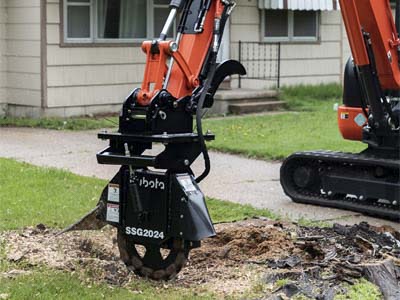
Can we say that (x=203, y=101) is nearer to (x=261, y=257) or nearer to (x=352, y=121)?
(x=261, y=257)

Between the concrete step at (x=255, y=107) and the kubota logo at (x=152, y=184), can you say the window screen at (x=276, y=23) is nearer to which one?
the concrete step at (x=255, y=107)

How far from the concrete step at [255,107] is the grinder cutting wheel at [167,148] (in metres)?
11.0

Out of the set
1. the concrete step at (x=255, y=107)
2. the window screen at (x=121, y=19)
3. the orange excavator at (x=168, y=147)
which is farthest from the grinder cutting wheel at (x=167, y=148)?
the concrete step at (x=255, y=107)

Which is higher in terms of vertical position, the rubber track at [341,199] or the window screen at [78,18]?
the window screen at [78,18]

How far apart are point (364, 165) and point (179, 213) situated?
366 cm

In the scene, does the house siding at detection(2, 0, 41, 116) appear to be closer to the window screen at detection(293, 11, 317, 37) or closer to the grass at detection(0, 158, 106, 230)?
the grass at detection(0, 158, 106, 230)

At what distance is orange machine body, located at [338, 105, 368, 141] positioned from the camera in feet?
29.5

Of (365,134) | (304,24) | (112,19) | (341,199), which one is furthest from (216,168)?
(304,24)

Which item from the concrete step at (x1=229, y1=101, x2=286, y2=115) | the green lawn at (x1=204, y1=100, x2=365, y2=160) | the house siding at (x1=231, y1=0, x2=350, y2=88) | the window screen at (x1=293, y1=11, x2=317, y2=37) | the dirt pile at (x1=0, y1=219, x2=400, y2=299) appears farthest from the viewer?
the window screen at (x1=293, y1=11, x2=317, y2=37)

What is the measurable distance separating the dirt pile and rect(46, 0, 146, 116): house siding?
330 inches

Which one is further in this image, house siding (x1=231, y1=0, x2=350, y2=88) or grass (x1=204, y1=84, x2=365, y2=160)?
house siding (x1=231, y1=0, x2=350, y2=88)

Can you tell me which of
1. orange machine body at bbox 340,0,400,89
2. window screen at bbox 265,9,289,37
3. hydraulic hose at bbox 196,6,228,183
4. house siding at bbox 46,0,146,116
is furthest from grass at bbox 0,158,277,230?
window screen at bbox 265,9,289,37

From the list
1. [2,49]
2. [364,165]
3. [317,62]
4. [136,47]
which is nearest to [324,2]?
[317,62]

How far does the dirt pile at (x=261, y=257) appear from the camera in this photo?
584cm
